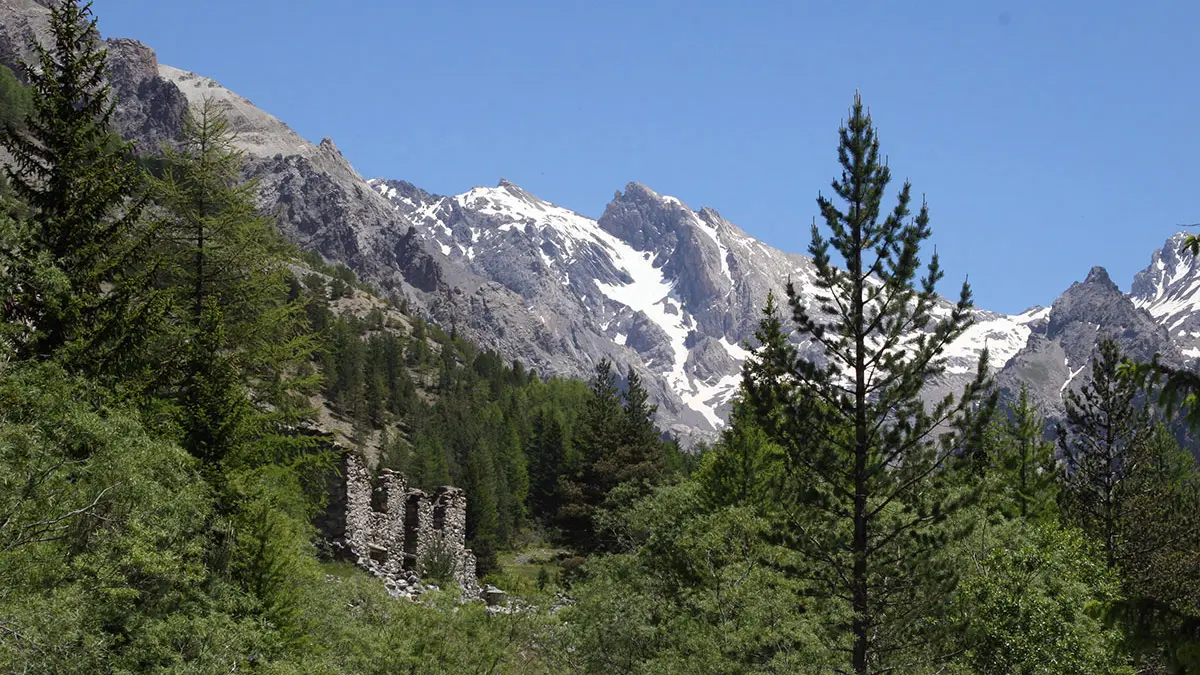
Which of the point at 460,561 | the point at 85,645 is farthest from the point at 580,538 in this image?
the point at 85,645

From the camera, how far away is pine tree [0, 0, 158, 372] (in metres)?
19.2

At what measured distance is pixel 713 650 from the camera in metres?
22.3

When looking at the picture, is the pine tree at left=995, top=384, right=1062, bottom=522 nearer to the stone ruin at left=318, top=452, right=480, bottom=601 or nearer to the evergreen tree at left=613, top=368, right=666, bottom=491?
the evergreen tree at left=613, top=368, right=666, bottom=491

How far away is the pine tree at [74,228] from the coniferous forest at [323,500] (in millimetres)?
66

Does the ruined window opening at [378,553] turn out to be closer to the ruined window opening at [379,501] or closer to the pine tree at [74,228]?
the ruined window opening at [379,501]

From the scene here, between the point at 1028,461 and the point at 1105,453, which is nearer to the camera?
the point at 1105,453

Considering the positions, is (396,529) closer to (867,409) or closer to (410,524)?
(410,524)

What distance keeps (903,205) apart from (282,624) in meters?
15.8

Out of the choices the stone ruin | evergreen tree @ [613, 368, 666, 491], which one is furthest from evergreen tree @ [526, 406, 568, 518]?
the stone ruin

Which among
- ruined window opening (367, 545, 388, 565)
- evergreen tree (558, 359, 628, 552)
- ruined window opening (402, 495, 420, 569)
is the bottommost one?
ruined window opening (367, 545, 388, 565)

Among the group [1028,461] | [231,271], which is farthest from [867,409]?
[1028,461]

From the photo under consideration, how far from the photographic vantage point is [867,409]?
20406 mm

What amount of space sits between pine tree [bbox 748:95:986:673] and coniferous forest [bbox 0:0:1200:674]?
0.06m

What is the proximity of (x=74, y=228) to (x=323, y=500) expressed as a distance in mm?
11772
